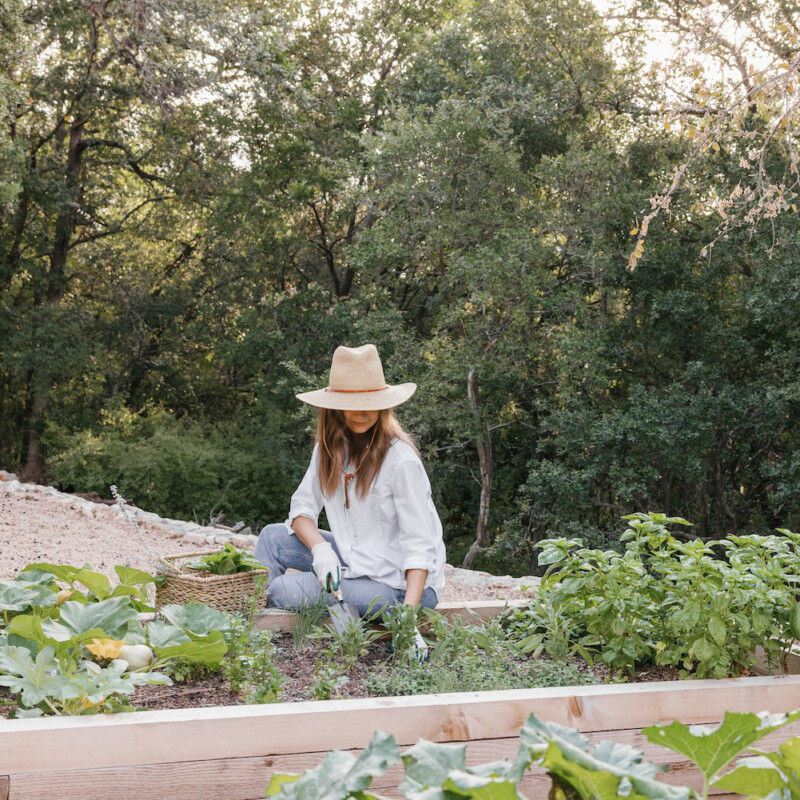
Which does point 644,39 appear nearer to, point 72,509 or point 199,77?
point 199,77

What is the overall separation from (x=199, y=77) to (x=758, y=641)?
796 centimetres

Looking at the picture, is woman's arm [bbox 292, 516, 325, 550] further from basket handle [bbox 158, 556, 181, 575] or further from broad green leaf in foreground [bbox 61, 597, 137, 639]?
broad green leaf in foreground [bbox 61, 597, 137, 639]

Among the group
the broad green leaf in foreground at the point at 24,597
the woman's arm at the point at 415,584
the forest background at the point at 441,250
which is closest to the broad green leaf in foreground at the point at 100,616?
the broad green leaf in foreground at the point at 24,597

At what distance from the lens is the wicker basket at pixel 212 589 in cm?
273

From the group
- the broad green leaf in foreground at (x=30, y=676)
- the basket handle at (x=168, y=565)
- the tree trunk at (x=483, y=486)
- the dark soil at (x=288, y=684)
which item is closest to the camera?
the broad green leaf in foreground at (x=30, y=676)

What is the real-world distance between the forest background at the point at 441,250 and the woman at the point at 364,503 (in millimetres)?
3964

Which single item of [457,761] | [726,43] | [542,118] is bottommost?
[457,761]

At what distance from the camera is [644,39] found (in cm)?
859

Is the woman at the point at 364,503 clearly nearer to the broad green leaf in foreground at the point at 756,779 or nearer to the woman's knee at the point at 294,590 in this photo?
the woman's knee at the point at 294,590

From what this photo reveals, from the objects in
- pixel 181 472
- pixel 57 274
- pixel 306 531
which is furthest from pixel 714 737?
pixel 57 274

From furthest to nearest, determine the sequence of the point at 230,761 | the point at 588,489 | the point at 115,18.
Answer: the point at 115,18, the point at 588,489, the point at 230,761

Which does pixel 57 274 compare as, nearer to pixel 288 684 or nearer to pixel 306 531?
pixel 306 531

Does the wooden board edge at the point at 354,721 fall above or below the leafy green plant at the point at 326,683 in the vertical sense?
above

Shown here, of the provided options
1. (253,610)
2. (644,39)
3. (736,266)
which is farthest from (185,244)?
(253,610)
